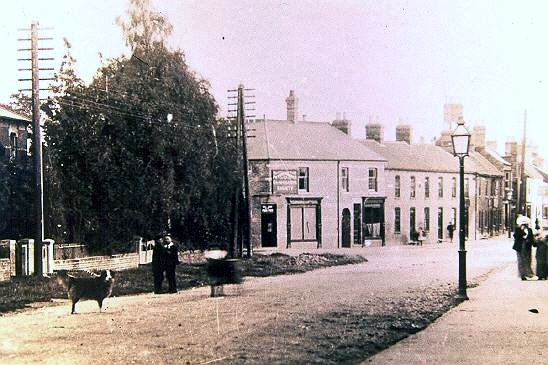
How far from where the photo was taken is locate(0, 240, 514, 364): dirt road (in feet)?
23.8

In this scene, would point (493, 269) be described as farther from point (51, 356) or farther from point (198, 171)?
point (51, 356)

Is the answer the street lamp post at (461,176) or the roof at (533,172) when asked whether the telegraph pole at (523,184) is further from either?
the street lamp post at (461,176)

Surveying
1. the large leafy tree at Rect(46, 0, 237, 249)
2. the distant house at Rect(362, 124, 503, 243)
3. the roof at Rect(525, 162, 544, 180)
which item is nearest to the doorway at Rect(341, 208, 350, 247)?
the distant house at Rect(362, 124, 503, 243)

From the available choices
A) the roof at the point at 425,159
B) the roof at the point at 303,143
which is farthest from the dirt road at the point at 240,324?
the roof at the point at 303,143

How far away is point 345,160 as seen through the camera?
38.2 meters

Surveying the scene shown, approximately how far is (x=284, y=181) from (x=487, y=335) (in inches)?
1096

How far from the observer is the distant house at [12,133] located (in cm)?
2327

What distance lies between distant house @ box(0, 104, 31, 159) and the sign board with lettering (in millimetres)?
14071

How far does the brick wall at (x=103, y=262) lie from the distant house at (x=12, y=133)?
12736 millimetres

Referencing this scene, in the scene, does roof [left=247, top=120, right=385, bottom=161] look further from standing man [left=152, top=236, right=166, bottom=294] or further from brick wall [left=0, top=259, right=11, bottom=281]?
standing man [left=152, top=236, right=166, bottom=294]

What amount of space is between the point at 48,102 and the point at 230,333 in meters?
9.06

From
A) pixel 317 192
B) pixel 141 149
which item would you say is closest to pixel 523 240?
pixel 141 149

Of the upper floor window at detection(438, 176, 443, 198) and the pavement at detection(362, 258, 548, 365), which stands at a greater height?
the upper floor window at detection(438, 176, 443, 198)

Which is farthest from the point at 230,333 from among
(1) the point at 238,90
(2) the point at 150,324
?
(1) the point at 238,90
